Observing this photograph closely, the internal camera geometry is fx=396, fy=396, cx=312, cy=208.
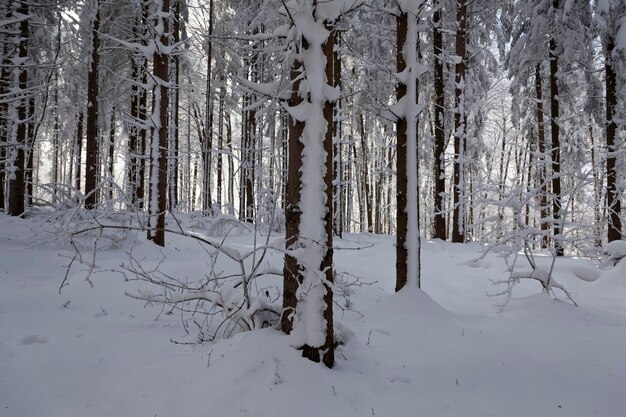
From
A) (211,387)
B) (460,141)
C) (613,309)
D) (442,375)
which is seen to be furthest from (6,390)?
(460,141)

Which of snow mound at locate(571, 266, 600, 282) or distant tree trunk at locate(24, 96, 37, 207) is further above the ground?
distant tree trunk at locate(24, 96, 37, 207)

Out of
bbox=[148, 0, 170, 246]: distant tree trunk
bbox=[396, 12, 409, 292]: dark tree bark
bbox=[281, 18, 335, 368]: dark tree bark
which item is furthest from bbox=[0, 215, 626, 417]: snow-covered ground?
bbox=[148, 0, 170, 246]: distant tree trunk

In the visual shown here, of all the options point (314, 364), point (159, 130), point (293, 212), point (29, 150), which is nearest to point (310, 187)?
point (293, 212)

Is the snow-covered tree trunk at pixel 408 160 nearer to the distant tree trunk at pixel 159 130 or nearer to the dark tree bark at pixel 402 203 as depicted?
the dark tree bark at pixel 402 203

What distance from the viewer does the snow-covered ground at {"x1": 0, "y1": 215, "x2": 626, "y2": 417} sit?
113 inches

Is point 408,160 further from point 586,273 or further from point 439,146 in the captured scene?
point 439,146

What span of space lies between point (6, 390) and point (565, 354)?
4.81 meters

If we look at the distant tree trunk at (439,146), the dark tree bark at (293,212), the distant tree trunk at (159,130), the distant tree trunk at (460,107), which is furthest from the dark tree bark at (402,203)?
the distant tree trunk at (439,146)

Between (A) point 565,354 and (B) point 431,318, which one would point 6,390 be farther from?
(A) point 565,354

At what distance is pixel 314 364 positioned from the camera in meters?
3.20

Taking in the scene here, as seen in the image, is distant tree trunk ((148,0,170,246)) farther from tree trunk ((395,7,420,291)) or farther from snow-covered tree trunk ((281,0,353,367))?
snow-covered tree trunk ((281,0,353,367))

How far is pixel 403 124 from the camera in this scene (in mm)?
6043

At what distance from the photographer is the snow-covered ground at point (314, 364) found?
287 centimetres

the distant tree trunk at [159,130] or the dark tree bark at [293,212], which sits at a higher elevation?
the distant tree trunk at [159,130]
